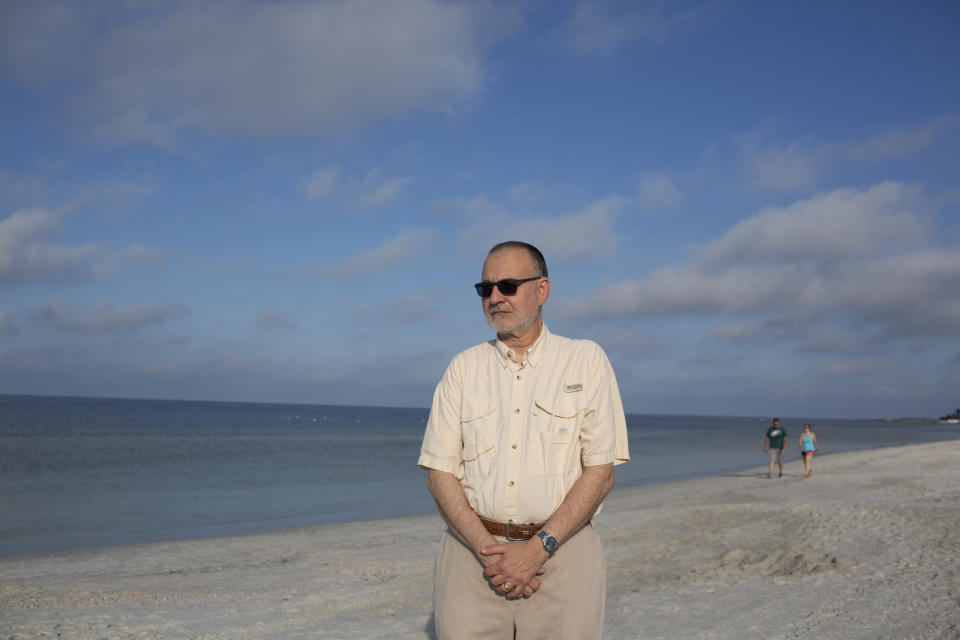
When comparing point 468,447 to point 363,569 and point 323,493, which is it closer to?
point 363,569

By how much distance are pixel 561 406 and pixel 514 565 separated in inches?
23.5

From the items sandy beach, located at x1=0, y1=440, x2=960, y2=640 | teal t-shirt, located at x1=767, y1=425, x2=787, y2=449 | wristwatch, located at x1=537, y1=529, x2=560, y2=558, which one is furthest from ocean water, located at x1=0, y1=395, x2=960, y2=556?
wristwatch, located at x1=537, y1=529, x2=560, y2=558

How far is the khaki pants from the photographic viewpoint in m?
2.44

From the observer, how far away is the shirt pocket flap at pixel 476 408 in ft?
8.46

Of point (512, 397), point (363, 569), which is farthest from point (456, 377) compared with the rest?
point (363, 569)

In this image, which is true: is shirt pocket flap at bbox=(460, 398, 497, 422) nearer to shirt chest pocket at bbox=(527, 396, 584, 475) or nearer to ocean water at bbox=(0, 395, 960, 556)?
shirt chest pocket at bbox=(527, 396, 584, 475)

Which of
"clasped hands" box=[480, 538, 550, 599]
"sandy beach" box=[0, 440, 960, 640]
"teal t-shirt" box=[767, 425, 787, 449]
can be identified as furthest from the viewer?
"teal t-shirt" box=[767, 425, 787, 449]

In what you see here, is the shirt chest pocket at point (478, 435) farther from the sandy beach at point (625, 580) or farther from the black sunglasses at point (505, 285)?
the sandy beach at point (625, 580)

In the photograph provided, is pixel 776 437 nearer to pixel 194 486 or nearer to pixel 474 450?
pixel 194 486

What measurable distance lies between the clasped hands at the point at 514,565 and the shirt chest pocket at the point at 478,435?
0.95 ft

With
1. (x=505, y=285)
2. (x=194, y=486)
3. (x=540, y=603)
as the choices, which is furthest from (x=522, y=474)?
(x=194, y=486)

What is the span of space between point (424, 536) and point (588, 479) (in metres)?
9.84

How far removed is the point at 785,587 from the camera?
6.84 m

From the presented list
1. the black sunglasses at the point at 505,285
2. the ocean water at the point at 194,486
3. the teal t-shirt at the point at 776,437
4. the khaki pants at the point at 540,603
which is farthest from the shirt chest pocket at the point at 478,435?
the teal t-shirt at the point at 776,437
